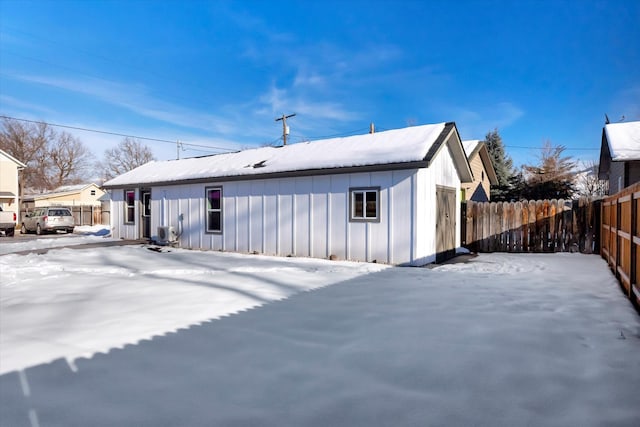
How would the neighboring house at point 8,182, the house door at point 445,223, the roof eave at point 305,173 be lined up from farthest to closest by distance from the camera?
the neighboring house at point 8,182
the house door at point 445,223
the roof eave at point 305,173

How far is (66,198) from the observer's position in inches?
1558

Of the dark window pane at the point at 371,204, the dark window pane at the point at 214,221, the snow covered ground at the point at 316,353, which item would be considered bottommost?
the snow covered ground at the point at 316,353

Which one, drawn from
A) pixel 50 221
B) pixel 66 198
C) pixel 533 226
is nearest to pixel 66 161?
pixel 66 198

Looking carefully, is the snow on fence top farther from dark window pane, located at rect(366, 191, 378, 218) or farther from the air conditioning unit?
the air conditioning unit

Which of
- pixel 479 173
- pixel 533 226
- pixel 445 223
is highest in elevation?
pixel 479 173

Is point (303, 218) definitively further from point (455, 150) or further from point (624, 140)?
point (624, 140)

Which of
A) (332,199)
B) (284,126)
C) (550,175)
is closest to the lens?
(332,199)

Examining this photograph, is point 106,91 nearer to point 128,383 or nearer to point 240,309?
point 240,309

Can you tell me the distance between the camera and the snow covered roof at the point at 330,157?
29.8 feet

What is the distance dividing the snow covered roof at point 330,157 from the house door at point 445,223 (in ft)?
4.42

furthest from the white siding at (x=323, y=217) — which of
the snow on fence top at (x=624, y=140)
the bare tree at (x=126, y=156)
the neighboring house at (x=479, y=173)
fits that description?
the bare tree at (x=126, y=156)

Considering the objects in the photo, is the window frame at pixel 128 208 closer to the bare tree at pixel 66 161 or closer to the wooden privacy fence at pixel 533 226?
the wooden privacy fence at pixel 533 226

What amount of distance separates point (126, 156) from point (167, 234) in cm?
4236

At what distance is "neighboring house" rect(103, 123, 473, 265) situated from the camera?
884cm
